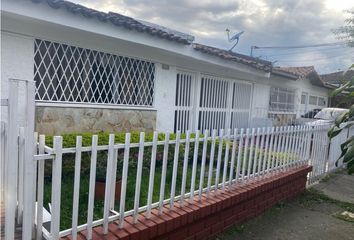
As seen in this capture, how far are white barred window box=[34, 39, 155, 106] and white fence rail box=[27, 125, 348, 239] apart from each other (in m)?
1.54

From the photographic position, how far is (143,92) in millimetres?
7816

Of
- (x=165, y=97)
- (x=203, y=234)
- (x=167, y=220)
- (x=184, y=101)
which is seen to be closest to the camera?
(x=167, y=220)

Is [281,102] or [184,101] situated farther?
[281,102]

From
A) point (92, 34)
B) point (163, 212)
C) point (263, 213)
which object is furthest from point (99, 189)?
point (92, 34)

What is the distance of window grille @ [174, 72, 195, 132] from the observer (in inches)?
354

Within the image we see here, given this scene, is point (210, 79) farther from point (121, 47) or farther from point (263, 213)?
point (263, 213)

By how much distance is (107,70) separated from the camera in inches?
274

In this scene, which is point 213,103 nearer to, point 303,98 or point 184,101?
point 184,101

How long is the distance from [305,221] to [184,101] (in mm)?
5160

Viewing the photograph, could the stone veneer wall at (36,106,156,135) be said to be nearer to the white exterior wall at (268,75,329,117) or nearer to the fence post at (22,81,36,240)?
the fence post at (22,81,36,240)

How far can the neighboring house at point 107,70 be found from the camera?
17.8 feet

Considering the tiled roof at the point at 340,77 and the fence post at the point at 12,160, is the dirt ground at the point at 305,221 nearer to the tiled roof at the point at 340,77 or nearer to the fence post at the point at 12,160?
the tiled roof at the point at 340,77

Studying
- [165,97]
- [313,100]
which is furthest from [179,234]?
[313,100]

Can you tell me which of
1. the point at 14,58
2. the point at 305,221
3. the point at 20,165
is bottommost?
the point at 305,221
